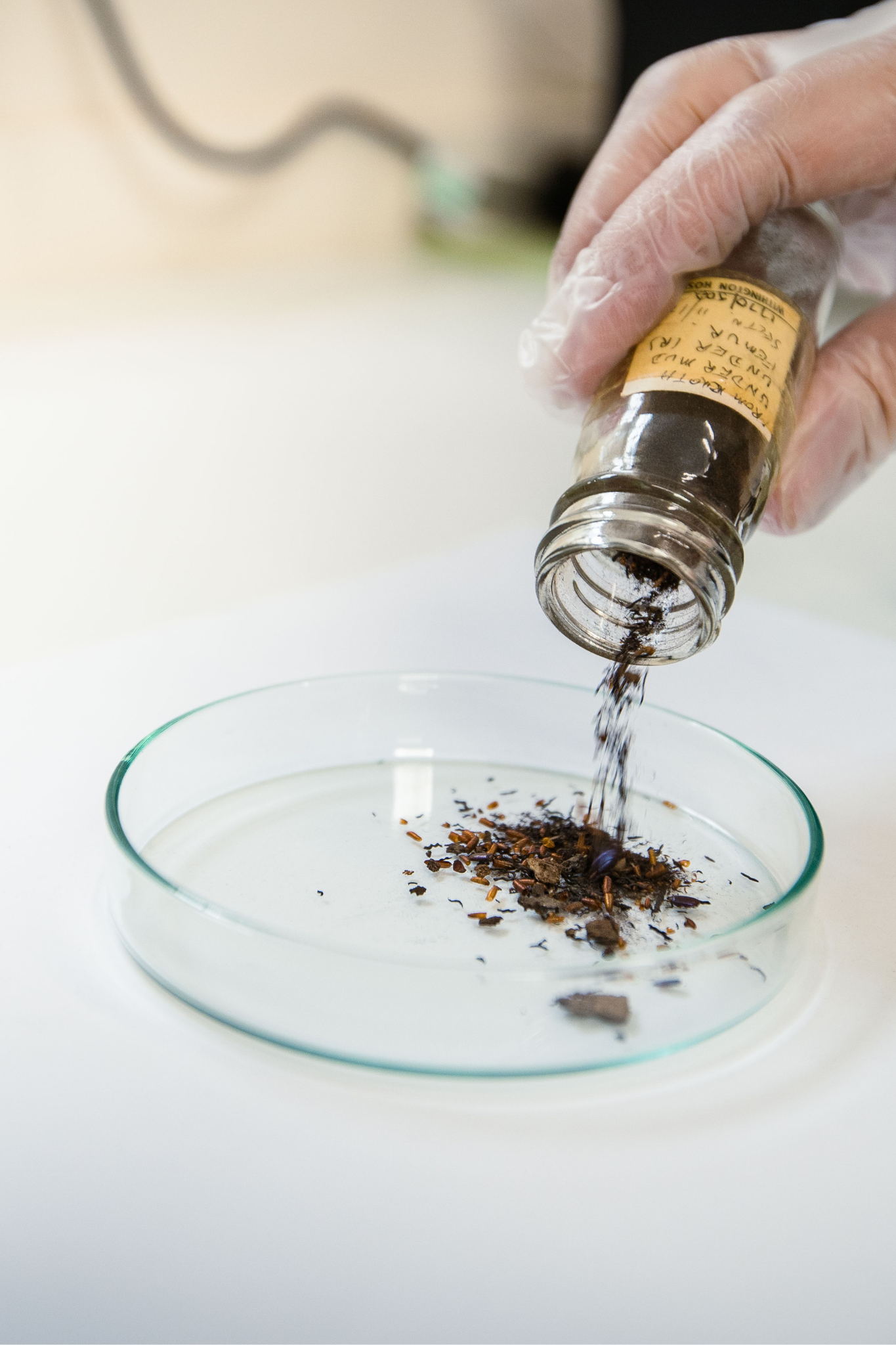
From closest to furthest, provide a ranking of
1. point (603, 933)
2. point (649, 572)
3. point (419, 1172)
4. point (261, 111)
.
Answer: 1. point (419, 1172)
2. point (603, 933)
3. point (649, 572)
4. point (261, 111)

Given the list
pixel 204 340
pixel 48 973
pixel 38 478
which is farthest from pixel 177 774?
pixel 204 340

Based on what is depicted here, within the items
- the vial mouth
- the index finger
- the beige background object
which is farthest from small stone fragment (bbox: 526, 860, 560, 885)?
the beige background object

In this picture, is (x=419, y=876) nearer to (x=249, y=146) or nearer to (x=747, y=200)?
(x=747, y=200)

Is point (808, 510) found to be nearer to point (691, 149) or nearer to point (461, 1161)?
point (691, 149)

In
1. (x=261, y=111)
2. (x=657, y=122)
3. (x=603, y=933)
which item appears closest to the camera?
(x=603, y=933)

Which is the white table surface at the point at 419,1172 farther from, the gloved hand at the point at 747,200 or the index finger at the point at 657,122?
the index finger at the point at 657,122

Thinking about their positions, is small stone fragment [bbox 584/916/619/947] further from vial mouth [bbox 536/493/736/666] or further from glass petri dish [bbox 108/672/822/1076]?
vial mouth [bbox 536/493/736/666]

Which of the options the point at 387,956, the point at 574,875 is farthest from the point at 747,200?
the point at 387,956
